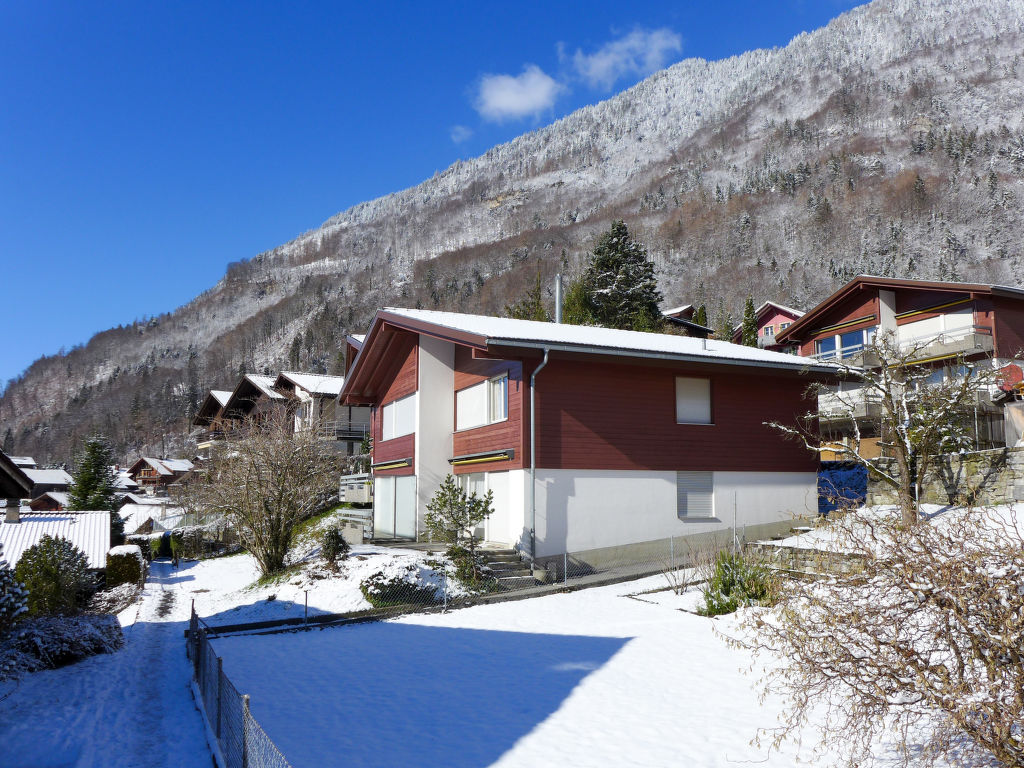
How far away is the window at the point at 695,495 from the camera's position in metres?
20.9

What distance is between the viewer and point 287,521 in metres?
21.7

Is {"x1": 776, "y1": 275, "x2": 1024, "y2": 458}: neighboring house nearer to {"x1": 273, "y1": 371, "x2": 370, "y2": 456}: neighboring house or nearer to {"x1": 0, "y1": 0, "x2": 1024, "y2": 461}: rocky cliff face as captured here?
{"x1": 273, "y1": 371, "x2": 370, "y2": 456}: neighboring house

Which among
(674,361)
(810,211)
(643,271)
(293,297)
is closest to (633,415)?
(674,361)

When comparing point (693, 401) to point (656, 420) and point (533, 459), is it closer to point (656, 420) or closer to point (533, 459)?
point (656, 420)

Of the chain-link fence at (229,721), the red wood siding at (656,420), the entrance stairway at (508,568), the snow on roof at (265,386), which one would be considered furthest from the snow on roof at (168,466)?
the chain-link fence at (229,721)

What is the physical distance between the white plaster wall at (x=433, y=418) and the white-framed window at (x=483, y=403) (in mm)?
415

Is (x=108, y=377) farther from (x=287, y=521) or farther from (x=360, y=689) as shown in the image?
(x=360, y=689)

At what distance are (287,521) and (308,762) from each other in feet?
47.9

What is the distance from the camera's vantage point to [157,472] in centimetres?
8256

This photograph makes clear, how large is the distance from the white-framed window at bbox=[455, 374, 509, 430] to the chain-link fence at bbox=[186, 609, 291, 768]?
10.7 m

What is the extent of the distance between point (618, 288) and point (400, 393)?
25.9m

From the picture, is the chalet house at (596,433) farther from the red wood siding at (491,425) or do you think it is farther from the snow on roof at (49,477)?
the snow on roof at (49,477)

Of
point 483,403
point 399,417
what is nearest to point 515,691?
point 483,403

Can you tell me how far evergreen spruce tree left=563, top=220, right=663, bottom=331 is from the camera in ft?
156
